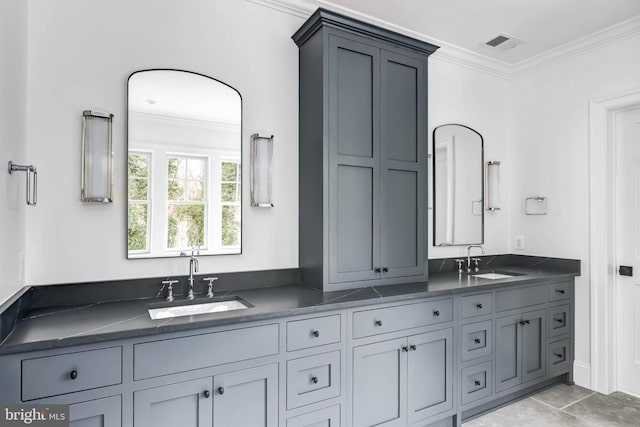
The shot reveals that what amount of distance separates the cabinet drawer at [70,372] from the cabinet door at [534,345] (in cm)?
270

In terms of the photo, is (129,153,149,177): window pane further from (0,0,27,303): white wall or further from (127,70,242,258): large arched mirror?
(0,0,27,303): white wall

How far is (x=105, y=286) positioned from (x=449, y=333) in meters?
2.04

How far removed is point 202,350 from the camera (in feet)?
5.37

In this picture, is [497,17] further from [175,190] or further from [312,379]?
[312,379]

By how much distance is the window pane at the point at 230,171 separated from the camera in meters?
2.31

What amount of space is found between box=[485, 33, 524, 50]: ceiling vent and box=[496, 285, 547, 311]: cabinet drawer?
6.62 feet

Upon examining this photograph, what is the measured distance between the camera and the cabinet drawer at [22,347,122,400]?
134 centimetres

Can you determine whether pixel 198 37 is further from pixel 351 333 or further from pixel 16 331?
pixel 351 333

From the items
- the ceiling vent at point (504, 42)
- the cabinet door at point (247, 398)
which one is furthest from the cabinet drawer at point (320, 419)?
the ceiling vent at point (504, 42)

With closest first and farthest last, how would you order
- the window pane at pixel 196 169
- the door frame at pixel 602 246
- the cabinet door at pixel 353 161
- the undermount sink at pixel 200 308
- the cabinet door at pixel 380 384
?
the undermount sink at pixel 200 308 < the cabinet door at pixel 380 384 < the window pane at pixel 196 169 < the cabinet door at pixel 353 161 < the door frame at pixel 602 246

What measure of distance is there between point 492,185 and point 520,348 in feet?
4.86

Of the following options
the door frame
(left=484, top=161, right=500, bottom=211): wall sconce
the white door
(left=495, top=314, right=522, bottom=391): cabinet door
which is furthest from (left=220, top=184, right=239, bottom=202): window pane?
the white door

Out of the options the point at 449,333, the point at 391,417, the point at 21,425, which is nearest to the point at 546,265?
the point at 449,333

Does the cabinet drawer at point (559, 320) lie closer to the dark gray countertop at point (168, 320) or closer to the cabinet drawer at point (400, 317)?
the dark gray countertop at point (168, 320)
